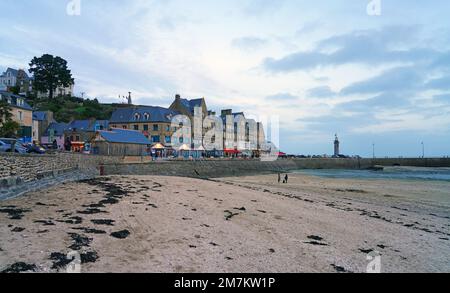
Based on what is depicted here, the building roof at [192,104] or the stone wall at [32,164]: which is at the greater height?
the building roof at [192,104]

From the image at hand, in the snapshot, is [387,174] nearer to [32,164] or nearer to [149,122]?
[149,122]

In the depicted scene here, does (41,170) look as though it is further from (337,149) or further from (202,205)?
(337,149)

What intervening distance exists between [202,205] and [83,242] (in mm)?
7568

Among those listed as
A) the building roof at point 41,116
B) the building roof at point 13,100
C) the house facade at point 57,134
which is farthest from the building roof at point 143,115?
the building roof at point 13,100

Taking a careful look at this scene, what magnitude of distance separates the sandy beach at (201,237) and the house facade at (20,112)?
34.0 meters

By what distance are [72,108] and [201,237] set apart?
291ft

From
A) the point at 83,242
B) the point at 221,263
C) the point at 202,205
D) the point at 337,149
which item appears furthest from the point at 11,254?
the point at 337,149

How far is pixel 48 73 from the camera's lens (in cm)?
8831

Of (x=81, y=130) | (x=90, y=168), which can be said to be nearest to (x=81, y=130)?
(x=81, y=130)

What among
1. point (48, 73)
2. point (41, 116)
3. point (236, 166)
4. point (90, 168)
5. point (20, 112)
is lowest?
point (236, 166)

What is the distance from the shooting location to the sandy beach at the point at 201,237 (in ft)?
22.9

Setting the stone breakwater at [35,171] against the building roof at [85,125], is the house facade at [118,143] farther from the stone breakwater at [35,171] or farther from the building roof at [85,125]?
the building roof at [85,125]

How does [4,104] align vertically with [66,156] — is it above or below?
above
